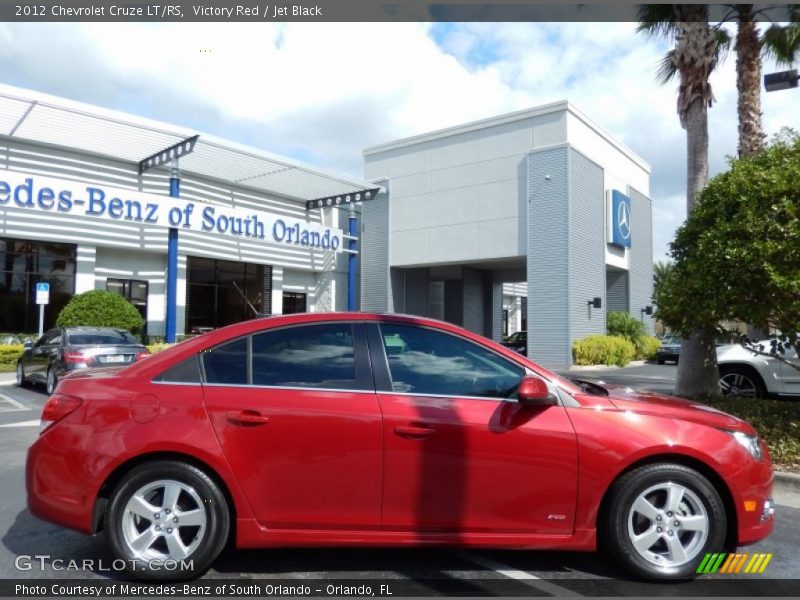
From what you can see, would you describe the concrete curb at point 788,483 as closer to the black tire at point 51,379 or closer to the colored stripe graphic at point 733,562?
the colored stripe graphic at point 733,562

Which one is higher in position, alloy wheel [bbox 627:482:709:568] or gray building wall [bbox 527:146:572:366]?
gray building wall [bbox 527:146:572:366]

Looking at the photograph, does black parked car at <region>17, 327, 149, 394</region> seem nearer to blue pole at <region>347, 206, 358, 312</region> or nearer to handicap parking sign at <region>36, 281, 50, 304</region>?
handicap parking sign at <region>36, 281, 50, 304</region>

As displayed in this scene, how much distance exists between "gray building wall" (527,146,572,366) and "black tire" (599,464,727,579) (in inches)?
740

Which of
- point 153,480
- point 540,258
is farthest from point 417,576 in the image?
point 540,258

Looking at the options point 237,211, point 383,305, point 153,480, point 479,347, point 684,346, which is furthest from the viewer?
point 383,305

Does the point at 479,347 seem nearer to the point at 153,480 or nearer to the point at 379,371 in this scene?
the point at 379,371

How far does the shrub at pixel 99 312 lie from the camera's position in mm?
18219

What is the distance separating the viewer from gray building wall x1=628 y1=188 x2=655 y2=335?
2975 cm

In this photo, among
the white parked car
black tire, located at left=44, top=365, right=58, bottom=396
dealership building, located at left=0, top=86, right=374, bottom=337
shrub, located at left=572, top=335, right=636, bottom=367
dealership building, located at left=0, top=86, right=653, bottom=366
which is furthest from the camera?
shrub, located at left=572, top=335, right=636, bottom=367

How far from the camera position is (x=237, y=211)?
22406 mm

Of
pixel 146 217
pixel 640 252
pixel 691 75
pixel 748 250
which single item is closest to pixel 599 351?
pixel 640 252

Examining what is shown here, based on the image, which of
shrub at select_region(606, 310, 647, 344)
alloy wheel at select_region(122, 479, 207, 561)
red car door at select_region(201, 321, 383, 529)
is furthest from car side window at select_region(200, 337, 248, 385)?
shrub at select_region(606, 310, 647, 344)

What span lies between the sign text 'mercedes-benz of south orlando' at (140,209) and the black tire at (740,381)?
55.9ft

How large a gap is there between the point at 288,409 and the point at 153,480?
86 cm
